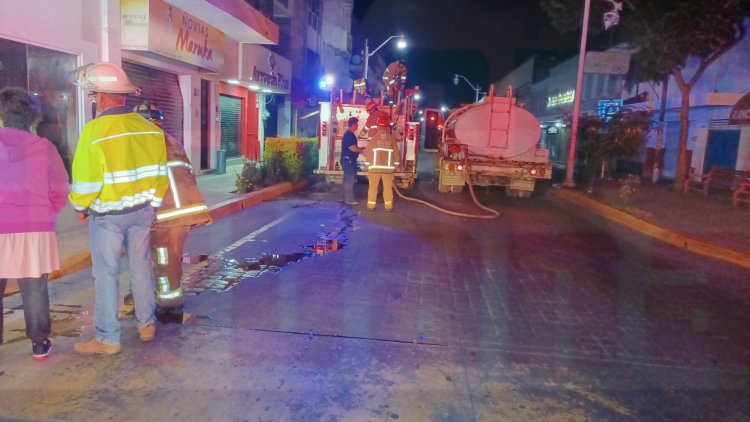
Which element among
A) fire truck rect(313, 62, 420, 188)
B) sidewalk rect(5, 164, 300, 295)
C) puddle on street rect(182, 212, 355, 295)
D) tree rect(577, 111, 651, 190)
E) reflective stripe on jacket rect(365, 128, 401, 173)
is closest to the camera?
puddle on street rect(182, 212, 355, 295)

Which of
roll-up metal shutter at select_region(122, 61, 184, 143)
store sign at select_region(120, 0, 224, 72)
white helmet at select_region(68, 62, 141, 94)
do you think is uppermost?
store sign at select_region(120, 0, 224, 72)

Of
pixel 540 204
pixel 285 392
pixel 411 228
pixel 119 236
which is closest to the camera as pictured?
pixel 285 392

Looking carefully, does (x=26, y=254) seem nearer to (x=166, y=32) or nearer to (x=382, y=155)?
(x=382, y=155)

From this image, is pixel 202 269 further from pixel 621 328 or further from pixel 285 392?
pixel 621 328

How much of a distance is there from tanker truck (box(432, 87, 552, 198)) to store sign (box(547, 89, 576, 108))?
28.0 m

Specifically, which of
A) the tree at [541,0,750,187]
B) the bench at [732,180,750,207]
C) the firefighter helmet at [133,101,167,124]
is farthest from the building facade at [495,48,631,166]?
the firefighter helmet at [133,101,167,124]

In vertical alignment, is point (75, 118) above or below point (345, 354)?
above

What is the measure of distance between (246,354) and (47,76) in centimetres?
748

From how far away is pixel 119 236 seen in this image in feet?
13.9

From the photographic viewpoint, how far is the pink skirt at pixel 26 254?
394cm

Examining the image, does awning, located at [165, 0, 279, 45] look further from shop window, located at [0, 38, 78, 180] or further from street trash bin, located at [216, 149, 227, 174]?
shop window, located at [0, 38, 78, 180]

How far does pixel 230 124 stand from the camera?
830 inches

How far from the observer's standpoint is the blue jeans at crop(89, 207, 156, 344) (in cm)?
420

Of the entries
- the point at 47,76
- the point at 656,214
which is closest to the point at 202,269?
the point at 47,76
